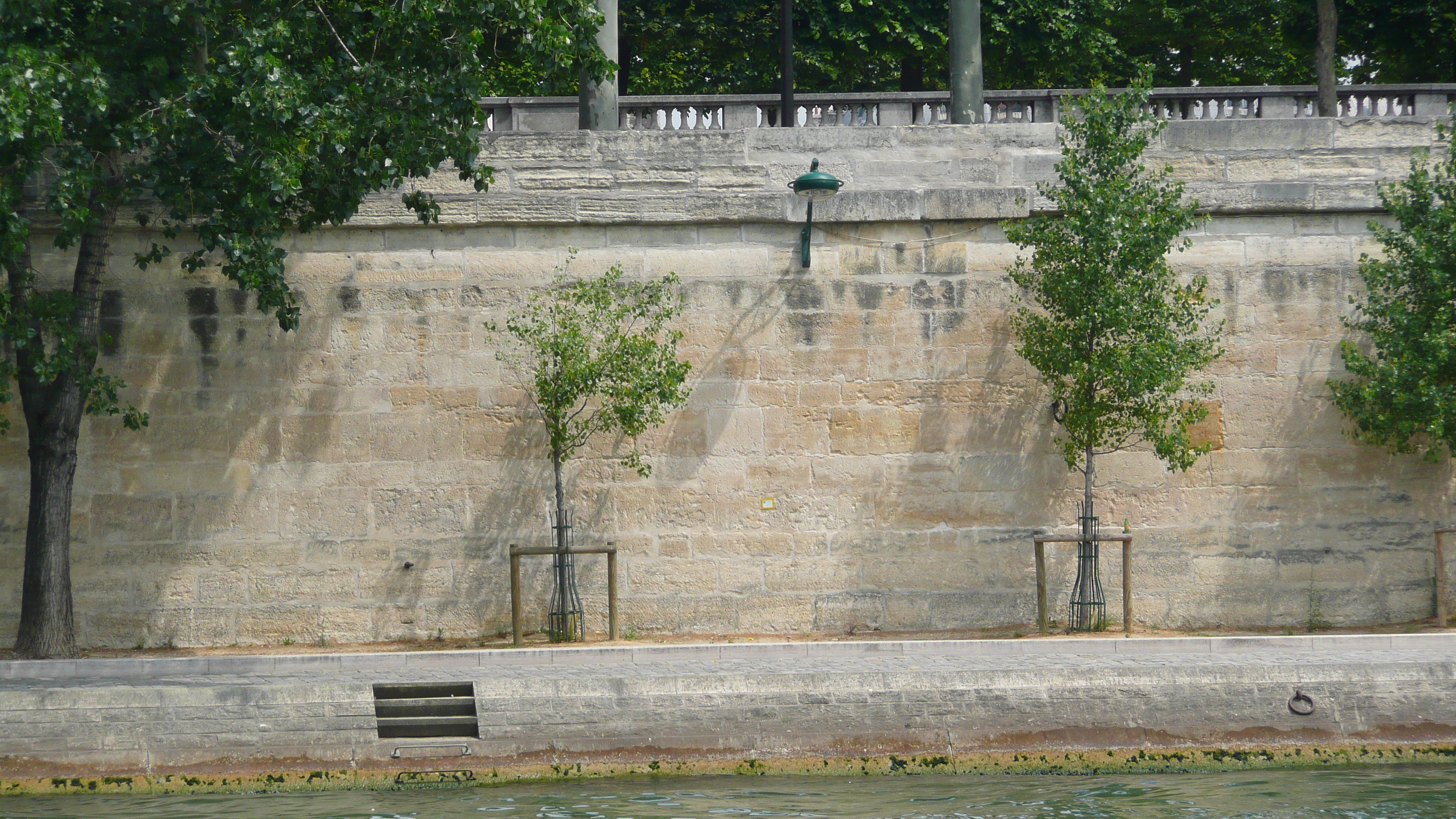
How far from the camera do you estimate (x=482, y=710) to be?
8930mm

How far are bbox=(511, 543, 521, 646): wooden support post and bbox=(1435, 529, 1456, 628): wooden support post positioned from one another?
27.5ft

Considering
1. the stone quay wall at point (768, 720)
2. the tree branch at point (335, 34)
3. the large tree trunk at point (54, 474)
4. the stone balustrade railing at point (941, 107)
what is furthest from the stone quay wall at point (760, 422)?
the stone quay wall at point (768, 720)

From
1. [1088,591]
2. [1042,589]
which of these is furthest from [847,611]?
[1088,591]

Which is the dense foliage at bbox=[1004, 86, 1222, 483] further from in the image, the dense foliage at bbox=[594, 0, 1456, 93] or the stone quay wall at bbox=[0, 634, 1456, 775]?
the dense foliage at bbox=[594, 0, 1456, 93]

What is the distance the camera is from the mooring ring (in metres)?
8.98

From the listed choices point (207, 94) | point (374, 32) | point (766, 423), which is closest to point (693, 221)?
point (766, 423)

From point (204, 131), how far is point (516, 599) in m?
4.66

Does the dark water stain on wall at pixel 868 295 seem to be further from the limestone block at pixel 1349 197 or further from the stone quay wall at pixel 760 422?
the limestone block at pixel 1349 197

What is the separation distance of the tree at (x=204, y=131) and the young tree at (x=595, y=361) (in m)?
1.47

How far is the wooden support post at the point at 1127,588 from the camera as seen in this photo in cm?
1166

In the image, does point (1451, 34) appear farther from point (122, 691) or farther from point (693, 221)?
point (122, 691)

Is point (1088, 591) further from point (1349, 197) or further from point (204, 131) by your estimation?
point (204, 131)

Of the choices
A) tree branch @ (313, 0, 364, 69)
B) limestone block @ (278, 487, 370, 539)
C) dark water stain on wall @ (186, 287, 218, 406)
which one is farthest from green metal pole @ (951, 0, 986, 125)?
dark water stain on wall @ (186, 287, 218, 406)

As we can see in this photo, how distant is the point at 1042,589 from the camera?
11.8 m
